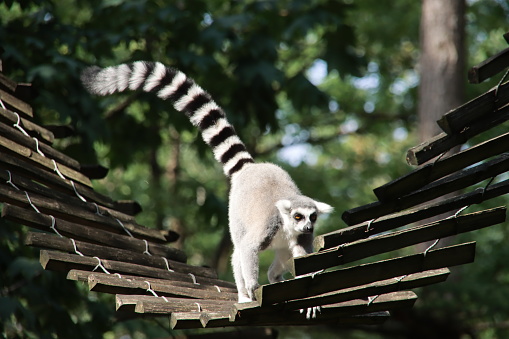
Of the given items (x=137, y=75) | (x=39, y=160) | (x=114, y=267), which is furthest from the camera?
(x=137, y=75)

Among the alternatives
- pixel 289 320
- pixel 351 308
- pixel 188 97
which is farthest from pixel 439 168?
pixel 188 97

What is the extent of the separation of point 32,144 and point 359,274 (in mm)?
2793

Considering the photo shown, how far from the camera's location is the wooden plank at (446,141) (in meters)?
3.04

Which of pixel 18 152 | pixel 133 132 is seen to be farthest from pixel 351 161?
pixel 18 152

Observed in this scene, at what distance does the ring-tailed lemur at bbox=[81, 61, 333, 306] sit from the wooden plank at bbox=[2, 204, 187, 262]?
0.56m

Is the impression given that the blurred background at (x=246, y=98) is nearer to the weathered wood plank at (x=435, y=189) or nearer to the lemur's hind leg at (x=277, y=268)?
the lemur's hind leg at (x=277, y=268)

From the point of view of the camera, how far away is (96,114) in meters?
7.26

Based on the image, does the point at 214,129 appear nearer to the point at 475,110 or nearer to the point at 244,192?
the point at 244,192

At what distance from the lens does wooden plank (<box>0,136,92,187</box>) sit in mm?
4352

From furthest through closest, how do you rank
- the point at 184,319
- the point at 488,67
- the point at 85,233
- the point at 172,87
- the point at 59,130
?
the point at 59,130
the point at 172,87
the point at 85,233
the point at 184,319
the point at 488,67

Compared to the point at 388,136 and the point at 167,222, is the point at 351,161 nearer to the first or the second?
the point at 388,136

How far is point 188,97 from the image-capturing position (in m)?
5.36

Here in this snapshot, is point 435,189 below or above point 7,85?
below

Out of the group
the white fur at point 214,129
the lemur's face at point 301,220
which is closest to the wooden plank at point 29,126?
the white fur at point 214,129
